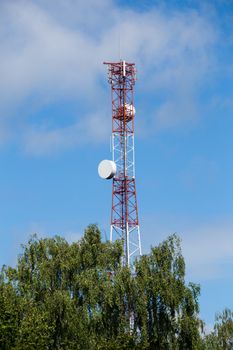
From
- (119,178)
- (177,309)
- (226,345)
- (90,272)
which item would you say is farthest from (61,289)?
(226,345)

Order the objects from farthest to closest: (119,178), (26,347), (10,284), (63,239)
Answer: (119,178) → (63,239) → (10,284) → (26,347)

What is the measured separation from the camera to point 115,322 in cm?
3728

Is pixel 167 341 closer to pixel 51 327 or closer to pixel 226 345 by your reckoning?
pixel 51 327

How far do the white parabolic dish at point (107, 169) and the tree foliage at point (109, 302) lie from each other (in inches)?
330

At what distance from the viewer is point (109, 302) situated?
37219 millimetres

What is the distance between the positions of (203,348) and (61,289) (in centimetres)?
830

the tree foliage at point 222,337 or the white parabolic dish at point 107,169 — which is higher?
the white parabolic dish at point 107,169

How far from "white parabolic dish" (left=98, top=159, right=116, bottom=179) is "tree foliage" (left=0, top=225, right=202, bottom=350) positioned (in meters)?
8.39

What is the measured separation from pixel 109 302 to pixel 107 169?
12.3m

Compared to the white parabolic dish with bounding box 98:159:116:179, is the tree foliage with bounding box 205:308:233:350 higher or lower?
lower

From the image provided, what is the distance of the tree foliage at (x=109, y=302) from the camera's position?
3669 cm

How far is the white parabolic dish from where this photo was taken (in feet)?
155

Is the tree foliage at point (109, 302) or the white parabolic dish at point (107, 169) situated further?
the white parabolic dish at point (107, 169)

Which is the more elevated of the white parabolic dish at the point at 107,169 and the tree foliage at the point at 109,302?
the white parabolic dish at the point at 107,169
